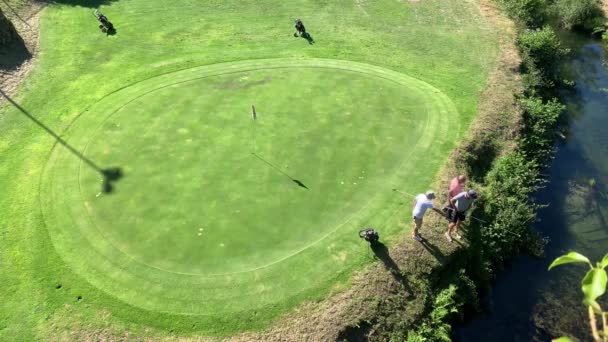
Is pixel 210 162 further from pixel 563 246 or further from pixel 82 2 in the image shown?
pixel 82 2

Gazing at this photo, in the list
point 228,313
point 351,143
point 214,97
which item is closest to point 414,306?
point 228,313

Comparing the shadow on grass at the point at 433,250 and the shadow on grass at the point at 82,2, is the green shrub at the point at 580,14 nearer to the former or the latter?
the shadow on grass at the point at 433,250

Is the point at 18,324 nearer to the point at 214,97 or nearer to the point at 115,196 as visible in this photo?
the point at 115,196

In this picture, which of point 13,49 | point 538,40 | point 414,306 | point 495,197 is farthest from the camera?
point 538,40

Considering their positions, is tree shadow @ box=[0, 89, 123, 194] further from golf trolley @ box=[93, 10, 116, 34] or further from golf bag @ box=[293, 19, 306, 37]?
golf bag @ box=[293, 19, 306, 37]

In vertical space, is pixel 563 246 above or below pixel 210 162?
above

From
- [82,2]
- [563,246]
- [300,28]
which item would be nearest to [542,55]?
[563,246]

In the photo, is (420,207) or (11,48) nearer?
(420,207)

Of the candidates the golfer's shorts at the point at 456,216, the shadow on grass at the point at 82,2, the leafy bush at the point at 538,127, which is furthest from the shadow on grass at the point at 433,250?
the shadow on grass at the point at 82,2
